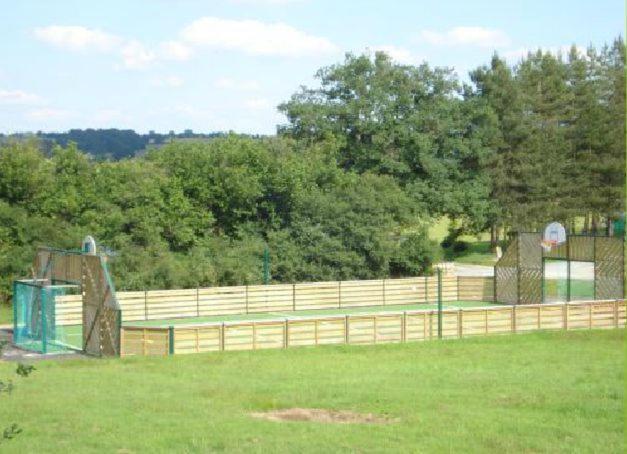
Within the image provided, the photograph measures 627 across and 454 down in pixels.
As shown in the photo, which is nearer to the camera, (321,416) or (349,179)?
(321,416)

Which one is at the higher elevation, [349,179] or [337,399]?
[349,179]

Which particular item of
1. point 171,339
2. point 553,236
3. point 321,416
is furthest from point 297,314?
point 321,416

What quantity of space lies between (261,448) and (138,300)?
1070 inches

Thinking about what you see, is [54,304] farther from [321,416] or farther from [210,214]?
[210,214]

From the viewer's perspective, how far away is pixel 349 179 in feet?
192

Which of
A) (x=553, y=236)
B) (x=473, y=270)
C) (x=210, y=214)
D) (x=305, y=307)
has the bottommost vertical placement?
(x=305, y=307)

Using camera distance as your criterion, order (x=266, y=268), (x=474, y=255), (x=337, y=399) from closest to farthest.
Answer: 1. (x=337, y=399)
2. (x=266, y=268)
3. (x=474, y=255)

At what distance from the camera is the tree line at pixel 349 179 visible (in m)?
49.8

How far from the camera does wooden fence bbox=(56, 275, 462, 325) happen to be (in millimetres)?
43062

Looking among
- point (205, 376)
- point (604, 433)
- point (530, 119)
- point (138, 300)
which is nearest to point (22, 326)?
point (138, 300)

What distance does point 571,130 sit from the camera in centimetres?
7025

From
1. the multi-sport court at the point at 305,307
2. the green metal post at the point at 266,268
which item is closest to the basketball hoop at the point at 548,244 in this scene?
the multi-sport court at the point at 305,307

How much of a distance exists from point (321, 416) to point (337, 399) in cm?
152

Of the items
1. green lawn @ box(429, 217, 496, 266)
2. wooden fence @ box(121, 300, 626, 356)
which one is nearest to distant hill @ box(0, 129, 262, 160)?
green lawn @ box(429, 217, 496, 266)
